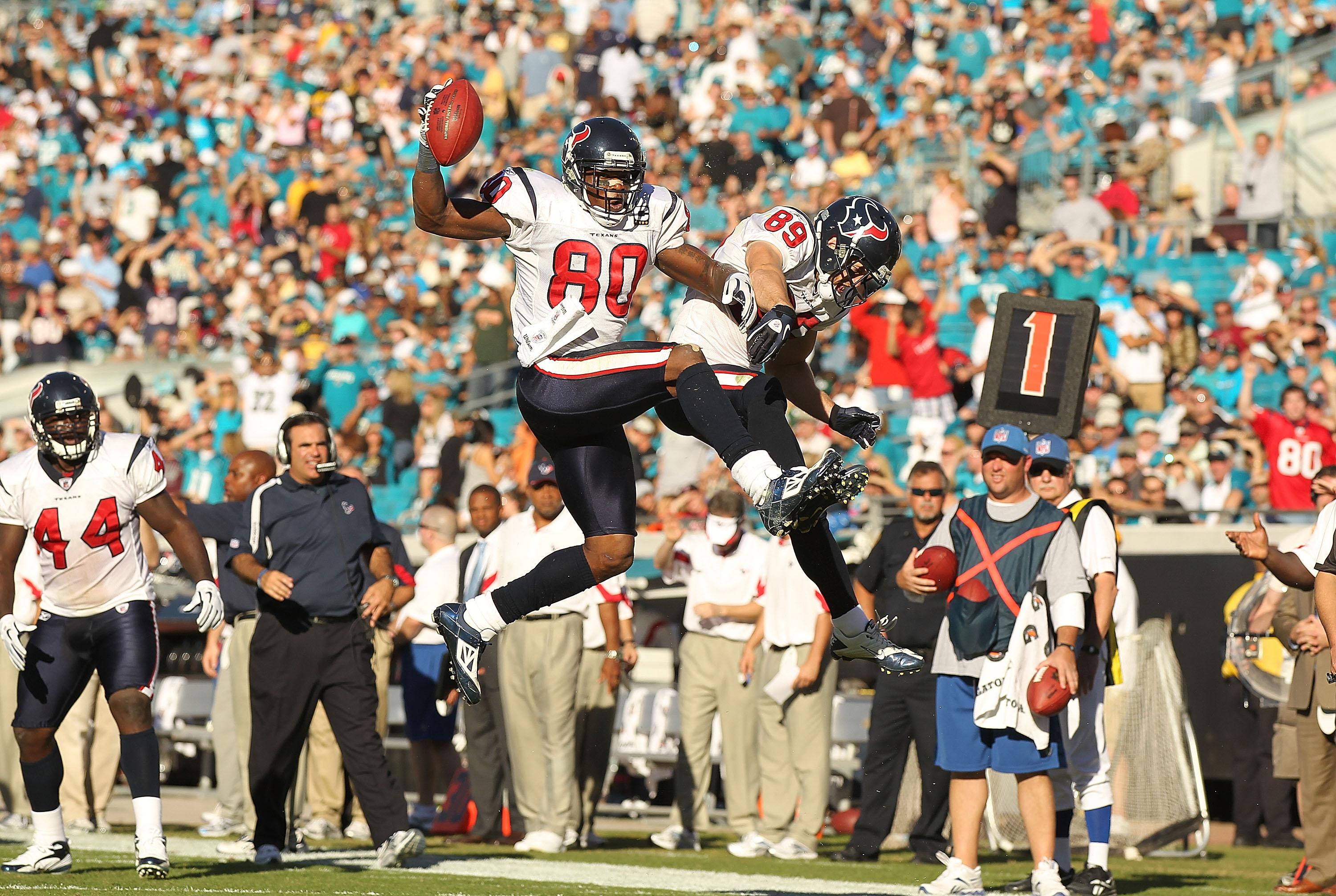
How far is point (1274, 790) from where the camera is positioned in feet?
37.1

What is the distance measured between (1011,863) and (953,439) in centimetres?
394

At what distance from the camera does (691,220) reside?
1390cm

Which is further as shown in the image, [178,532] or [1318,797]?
[1318,797]

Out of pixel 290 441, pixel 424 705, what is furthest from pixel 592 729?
pixel 290 441

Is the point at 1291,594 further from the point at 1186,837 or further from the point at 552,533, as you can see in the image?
the point at 552,533

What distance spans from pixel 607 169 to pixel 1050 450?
10.1ft

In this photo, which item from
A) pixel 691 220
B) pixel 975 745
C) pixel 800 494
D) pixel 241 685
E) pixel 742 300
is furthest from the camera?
pixel 691 220

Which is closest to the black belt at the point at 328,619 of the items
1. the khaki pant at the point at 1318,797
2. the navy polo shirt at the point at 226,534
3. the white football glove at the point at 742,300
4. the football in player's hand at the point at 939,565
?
the navy polo shirt at the point at 226,534

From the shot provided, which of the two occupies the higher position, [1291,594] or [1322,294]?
[1322,294]

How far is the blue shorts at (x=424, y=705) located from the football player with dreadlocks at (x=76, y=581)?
3.64 metres

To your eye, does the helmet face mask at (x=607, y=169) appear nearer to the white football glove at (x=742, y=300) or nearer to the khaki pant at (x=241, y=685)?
the white football glove at (x=742, y=300)

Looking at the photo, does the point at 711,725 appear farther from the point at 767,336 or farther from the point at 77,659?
the point at 767,336

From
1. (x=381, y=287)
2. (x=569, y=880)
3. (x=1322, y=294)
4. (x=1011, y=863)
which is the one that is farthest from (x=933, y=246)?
(x=569, y=880)

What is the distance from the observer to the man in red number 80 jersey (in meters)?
12.4
